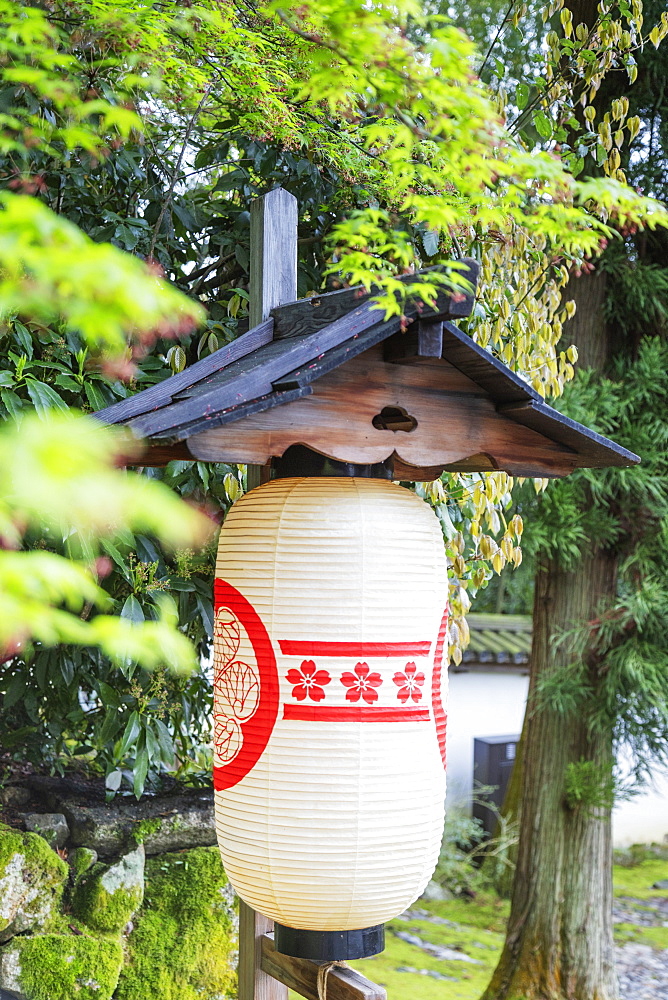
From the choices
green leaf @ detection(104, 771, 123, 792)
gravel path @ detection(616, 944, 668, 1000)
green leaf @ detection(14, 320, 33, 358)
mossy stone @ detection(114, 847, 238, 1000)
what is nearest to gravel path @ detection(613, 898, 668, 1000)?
gravel path @ detection(616, 944, 668, 1000)

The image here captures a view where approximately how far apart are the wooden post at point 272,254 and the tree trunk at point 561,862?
2.58m

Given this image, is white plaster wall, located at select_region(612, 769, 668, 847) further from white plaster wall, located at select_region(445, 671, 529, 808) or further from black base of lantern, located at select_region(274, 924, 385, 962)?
black base of lantern, located at select_region(274, 924, 385, 962)

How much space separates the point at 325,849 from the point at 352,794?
0.35 ft

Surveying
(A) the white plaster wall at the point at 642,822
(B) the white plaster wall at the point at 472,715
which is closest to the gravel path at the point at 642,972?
(B) the white plaster wall at the point at 472,715

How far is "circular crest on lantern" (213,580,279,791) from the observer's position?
5.01 feet

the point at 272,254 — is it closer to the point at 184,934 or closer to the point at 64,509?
the point at 64,509

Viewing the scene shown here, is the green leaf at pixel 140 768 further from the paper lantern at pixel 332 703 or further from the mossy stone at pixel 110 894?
the paper lantern at pixel 332 703

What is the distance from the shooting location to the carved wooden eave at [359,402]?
136 cm

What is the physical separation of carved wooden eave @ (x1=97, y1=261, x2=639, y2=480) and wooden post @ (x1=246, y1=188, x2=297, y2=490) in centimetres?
14

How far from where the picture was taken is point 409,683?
153 cm

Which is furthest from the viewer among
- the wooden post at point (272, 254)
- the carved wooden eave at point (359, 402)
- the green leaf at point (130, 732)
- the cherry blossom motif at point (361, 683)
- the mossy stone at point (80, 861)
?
the mossy stone at point (80, 861)

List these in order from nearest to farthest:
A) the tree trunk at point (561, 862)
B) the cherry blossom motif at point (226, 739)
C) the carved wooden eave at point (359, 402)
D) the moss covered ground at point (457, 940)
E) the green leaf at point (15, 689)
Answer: the carved wooden eave at point (359, 402) → the cherry blossom motif at point (226, 739) → the green leaf at point (15, 689) → the tree trunk at point (561, 862) → the moss covered ground at point (457, 940)

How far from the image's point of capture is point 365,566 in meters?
1.50

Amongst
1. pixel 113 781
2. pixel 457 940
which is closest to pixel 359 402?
pixel 113 781
